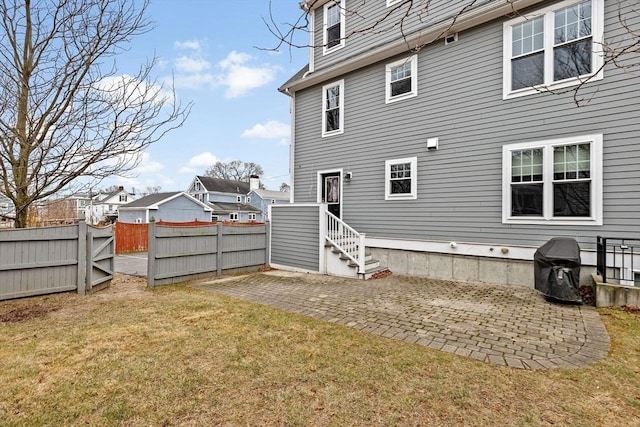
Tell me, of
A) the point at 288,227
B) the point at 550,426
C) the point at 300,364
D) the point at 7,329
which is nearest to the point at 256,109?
the point at 288,227

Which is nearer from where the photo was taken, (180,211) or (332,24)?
(332,24)

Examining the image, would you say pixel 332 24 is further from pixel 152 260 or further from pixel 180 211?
pixel 180 211

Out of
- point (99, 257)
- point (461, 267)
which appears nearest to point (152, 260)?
point (99, 257)

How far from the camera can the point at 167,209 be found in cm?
3053

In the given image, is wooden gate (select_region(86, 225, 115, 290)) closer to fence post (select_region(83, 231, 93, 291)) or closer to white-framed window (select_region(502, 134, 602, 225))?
fence post (select_region(83, 231, 93, 291))

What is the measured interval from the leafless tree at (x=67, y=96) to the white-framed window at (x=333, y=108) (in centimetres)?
584

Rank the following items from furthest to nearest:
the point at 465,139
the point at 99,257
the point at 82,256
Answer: the point at 465,139 → the point at 99,257 → the point at 82,256

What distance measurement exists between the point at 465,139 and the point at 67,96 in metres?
8.20

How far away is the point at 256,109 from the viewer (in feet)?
47.2

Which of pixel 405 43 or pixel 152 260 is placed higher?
pixel 405 43

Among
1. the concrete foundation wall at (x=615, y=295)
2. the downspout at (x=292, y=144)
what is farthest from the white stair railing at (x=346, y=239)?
the concrete foundation wall at (x=615, y=295)

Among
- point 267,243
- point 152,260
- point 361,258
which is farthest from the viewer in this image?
point 267,243

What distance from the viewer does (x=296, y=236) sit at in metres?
9.53

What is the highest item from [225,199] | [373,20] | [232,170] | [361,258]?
[232,170]
